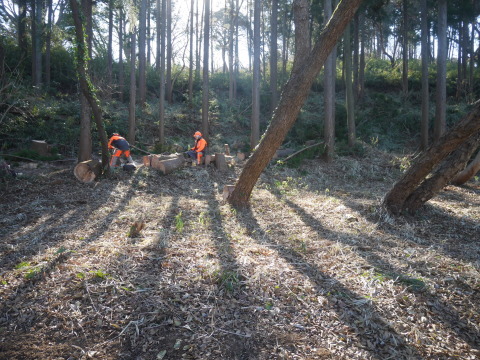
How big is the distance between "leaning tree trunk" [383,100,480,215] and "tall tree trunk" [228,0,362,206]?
2.54 metres

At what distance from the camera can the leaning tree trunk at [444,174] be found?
21.2ft

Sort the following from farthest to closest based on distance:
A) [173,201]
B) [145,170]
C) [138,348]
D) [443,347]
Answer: [145,170] → [173,201] → [443,347] → [138,348]

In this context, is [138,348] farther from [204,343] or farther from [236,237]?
[236,237]

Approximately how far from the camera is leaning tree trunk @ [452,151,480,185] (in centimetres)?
1038

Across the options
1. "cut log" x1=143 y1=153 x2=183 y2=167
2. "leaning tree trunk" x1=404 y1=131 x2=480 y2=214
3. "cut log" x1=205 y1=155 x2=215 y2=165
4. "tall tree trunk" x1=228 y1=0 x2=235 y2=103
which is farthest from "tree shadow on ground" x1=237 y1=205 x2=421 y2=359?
"tall tree trunk" x1=228 y1=0 x2=235 y2=103

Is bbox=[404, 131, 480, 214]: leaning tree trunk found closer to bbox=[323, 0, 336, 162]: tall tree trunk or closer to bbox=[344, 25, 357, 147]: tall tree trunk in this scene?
bbox=[323, 0, 336, 162]: tall tree trunk

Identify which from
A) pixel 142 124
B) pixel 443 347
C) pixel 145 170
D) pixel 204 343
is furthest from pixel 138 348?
pixel 142 124

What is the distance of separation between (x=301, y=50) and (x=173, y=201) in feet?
15.4

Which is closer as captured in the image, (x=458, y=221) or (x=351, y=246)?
(x=351, y=246)

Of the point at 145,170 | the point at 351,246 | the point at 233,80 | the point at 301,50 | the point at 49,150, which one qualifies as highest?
the point at 233,80

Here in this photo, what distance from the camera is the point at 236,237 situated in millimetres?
5668

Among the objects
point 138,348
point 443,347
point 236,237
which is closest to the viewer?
point 138,348

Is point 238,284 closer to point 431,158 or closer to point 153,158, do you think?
point 431,158

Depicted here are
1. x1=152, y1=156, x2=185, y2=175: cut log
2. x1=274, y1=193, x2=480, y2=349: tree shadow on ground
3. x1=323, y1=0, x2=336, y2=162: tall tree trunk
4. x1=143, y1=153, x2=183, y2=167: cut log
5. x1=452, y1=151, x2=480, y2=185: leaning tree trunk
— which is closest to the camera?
x1=274, y1=193, x2=480, y2=349: tree shadow on ground
